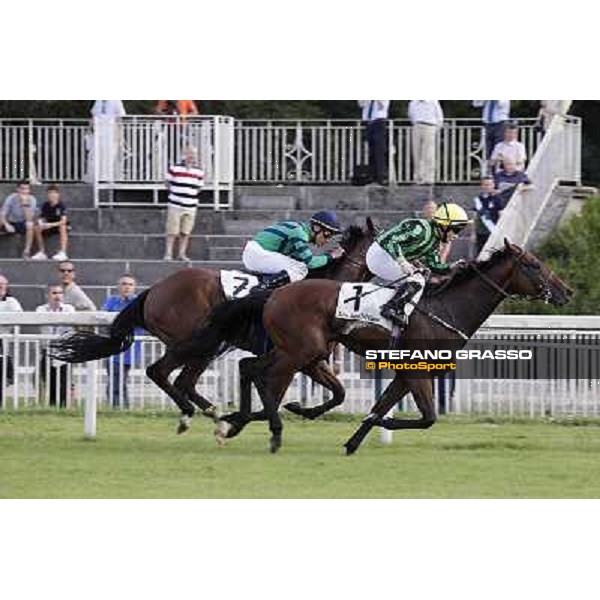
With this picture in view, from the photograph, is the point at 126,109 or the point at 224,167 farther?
the point at 224,167

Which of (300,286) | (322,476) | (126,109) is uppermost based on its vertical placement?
(126,109)

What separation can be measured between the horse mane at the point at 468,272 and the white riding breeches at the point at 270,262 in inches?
50.6

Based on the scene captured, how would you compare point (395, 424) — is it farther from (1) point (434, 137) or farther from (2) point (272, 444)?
(1) point (434, 137)

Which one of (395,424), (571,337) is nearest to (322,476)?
(395,424)

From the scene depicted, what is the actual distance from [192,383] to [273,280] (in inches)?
34.6

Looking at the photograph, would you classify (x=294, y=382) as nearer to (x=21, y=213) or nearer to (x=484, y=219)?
(x=484, y=219)

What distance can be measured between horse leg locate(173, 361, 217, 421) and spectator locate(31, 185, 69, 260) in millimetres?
1118

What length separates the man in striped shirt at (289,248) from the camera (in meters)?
15.7

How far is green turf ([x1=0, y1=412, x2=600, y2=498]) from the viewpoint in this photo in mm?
13195

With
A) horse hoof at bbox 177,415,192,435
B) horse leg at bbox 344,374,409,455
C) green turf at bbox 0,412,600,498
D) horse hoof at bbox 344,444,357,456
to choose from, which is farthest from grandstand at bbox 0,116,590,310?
horse hoof at bbox 344,444,357,456

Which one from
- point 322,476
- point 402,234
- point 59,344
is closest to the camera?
point 322,476

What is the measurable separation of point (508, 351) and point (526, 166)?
2.34 metres

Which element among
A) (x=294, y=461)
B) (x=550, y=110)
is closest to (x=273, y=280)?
(x=294, y=461)
